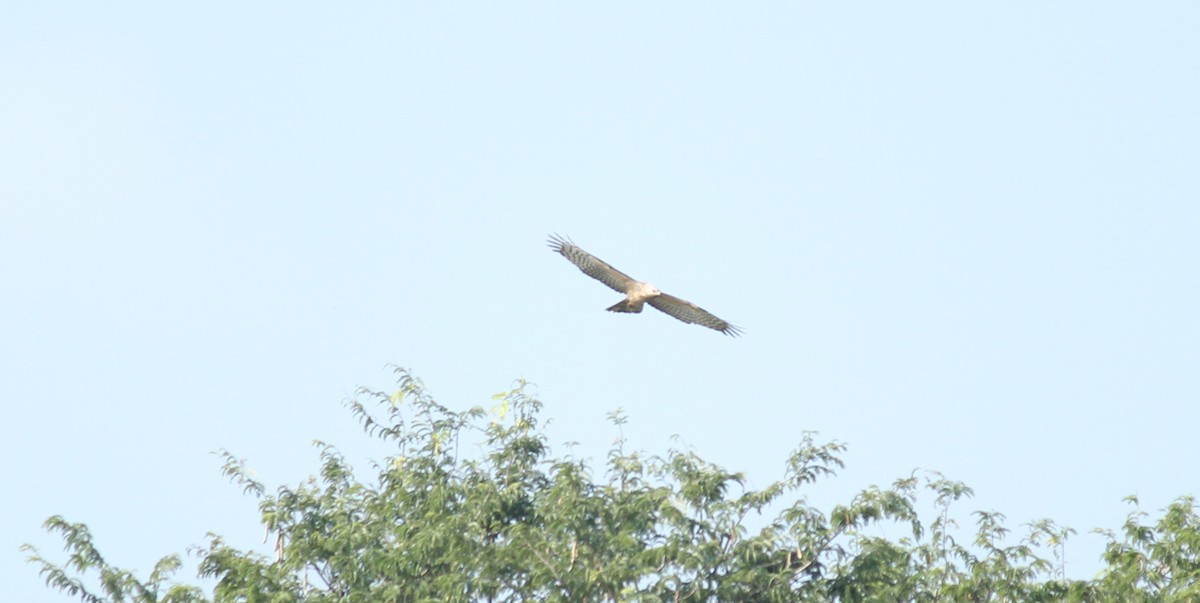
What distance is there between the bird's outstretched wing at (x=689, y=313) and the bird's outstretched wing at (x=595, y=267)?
0.49 metres

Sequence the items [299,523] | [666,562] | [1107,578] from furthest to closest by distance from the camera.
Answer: [299,523] → [1107,578] → [666,562]

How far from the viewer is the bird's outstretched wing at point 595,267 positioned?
2297cm

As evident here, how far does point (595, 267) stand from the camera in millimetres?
23266

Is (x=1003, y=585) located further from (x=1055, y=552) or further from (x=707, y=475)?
(x=707, y=475)

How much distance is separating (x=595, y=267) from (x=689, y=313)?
195cm

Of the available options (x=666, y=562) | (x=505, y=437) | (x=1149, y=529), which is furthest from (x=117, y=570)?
(x=1149, y=529)

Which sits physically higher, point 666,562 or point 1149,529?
point 1149,529

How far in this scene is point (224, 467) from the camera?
20.7 metres

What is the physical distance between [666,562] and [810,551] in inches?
59.1

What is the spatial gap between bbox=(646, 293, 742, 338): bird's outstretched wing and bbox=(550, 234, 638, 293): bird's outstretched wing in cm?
49

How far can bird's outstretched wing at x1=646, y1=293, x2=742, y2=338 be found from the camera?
78.5 ft

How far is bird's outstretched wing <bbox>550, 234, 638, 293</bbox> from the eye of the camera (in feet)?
75.4

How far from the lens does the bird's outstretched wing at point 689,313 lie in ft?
78.5

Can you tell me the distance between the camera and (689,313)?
81.1 feet
